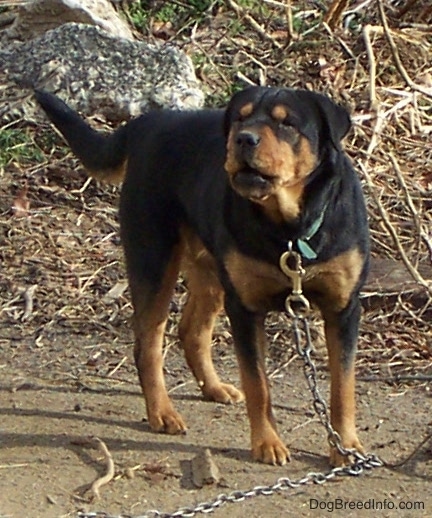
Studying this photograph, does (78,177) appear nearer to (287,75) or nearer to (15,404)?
(287,75)

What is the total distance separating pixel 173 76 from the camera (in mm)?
8523

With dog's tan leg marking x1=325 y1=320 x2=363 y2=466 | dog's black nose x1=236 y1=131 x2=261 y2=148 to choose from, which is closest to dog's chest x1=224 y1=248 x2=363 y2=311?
dog's tan leg marking x1=325 y1=320 x2=363 y2=466

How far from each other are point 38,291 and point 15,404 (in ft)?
5.40

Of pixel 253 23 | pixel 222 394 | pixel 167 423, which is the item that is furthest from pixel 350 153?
pixel 167 423

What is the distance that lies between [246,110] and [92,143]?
1.45 meters

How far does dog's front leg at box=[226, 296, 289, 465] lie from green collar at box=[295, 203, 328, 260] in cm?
37

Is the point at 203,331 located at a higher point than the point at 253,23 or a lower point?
lower

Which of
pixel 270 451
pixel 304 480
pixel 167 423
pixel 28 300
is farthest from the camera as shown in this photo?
pixel 28 300

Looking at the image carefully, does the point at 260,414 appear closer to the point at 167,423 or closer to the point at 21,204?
the point at 167,423

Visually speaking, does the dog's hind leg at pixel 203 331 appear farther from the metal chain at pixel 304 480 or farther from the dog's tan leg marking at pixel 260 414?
the metal chain at pixel 304 480

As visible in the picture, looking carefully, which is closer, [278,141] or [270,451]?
[278,141]

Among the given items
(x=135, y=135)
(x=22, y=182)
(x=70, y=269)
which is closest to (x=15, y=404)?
(x=135, y=135)

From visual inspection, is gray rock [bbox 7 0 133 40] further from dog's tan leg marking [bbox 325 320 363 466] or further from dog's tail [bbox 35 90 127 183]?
dog's tan leg marking [bbox 325 320 363 466]

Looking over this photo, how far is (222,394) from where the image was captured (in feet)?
18.2
